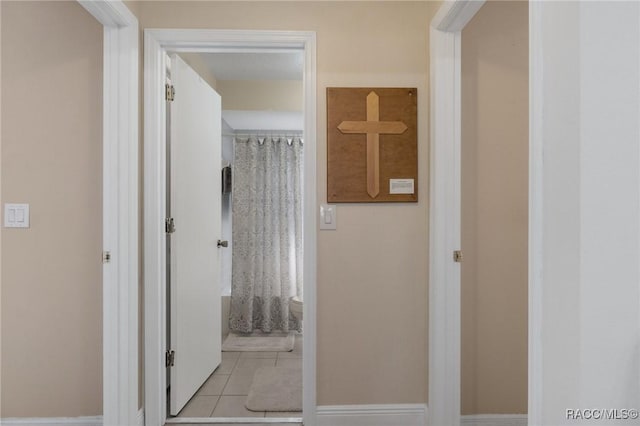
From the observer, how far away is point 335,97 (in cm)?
200

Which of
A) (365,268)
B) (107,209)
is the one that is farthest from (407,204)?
(107,209)

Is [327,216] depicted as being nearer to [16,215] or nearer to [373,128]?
[373,128]

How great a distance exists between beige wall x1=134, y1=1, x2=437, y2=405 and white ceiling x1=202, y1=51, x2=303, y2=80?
1036mm

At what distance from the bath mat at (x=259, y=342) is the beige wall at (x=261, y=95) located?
6.99ft

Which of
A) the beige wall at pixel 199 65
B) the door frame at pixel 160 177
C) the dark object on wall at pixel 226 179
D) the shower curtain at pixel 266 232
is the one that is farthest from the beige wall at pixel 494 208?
the dark object on wall at pixel 226 179

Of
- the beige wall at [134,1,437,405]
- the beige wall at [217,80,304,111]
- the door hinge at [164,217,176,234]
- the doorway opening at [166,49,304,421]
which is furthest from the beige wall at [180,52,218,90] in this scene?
the door hinge at [164,217,176,234]

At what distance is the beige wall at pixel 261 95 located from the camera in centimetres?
358

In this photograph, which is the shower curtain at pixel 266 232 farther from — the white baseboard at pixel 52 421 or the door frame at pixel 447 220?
the door frame at pixel 447 220

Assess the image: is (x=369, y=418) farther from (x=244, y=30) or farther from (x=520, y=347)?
(x=244, y=30)

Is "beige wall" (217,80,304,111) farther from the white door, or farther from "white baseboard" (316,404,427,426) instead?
"white baseboard" (316,404,427,426)

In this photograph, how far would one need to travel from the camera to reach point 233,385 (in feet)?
8.64

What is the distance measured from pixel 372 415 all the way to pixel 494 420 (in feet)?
2.19

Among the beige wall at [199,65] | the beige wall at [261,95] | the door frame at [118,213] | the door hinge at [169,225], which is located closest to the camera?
the door frame at [118,213]

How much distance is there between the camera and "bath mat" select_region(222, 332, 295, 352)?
3.37m
